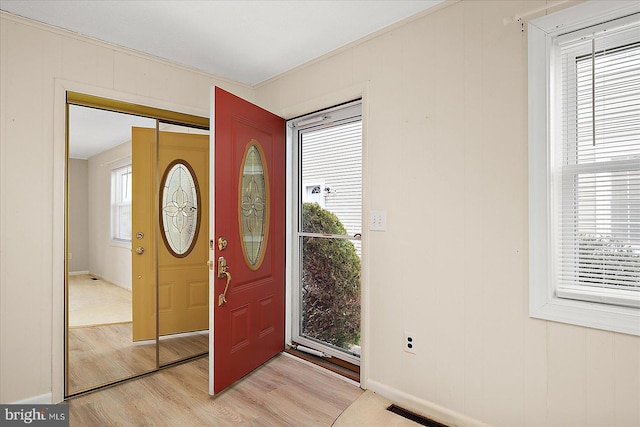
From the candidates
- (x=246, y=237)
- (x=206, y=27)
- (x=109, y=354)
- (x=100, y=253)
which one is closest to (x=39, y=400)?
(x=109, y=354)

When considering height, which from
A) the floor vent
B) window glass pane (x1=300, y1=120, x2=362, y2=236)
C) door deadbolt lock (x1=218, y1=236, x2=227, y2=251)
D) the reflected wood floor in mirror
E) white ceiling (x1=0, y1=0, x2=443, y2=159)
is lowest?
the floor vent

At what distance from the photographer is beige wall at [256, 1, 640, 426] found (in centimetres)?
165

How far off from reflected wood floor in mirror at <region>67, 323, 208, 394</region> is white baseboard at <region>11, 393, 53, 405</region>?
0.41ft

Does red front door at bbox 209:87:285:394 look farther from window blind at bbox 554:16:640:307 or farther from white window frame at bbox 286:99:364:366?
window blind at bbox 554:16:640:307

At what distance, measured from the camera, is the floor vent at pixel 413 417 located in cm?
200

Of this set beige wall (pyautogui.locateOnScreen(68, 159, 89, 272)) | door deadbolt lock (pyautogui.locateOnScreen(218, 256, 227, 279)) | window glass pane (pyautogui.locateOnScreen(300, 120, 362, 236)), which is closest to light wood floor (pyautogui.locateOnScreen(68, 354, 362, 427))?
door deadbolt lock (pyautogui.locateOnScreen(218, 256, 227, 279))

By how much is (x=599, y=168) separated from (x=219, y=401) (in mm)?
2553

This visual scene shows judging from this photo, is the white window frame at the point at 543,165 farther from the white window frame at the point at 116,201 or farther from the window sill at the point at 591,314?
the white window frame at the point at 116,201

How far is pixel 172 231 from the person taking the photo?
2.86 m

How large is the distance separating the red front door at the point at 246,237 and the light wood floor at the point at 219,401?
0.16 meters

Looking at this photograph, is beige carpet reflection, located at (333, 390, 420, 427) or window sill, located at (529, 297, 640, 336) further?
beige carpet reflection, located at (333, 390, 420, 427)

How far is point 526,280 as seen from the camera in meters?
1.74

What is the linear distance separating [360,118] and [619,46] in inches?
61.3

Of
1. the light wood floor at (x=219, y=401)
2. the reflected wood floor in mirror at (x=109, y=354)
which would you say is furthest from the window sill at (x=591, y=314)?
the reflected wood floor in mirror at (x=109, y=354)
